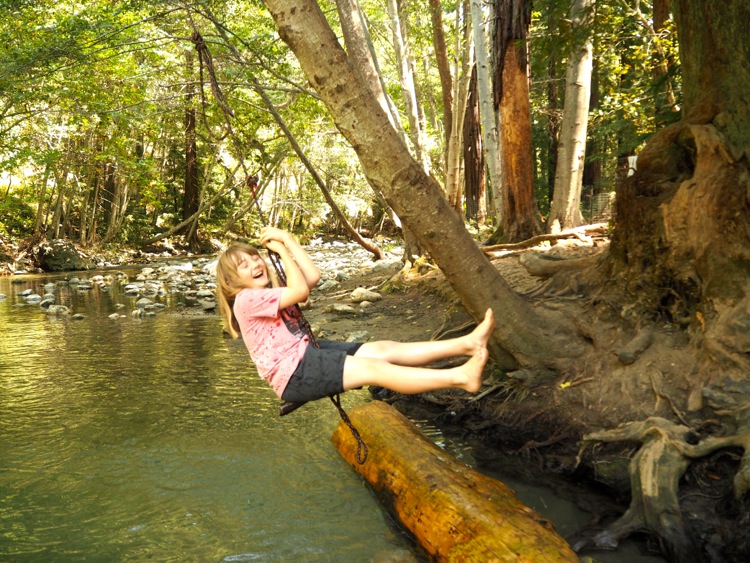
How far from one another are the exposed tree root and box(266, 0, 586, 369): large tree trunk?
121 centimetres

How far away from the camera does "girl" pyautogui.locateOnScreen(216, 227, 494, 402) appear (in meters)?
3.67

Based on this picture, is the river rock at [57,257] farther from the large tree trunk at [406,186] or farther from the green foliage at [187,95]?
the large tree trunk at [406,186]

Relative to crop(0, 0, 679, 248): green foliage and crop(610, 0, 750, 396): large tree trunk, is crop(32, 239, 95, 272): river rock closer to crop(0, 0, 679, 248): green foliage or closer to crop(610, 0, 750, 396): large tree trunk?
crop(0, 0, 679, 248): green foliage

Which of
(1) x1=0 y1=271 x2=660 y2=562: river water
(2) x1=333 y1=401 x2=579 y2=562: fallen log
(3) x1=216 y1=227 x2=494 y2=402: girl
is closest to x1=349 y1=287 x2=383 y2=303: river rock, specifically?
(1) x1=0 y1=271 x2=660 y2=562: river water

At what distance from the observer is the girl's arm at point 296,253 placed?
392 cm

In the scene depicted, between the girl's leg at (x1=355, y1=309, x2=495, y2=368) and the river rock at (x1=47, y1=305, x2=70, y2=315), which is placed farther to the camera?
the river rock at (x1=47, y1=305, x2=70, y2=315)

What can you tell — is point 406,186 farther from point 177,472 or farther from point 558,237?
point 558,237

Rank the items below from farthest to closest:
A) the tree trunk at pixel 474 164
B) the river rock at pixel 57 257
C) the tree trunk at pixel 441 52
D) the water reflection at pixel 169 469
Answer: the river rock at pixel 57 257
the tree trunk at pixel 474 164
the tree trunk at pixel 441 52
the water reflection at pixel 169 469

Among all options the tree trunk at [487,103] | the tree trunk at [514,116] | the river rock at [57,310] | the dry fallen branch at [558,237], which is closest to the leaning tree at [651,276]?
the dry fallen branch at [558,237]

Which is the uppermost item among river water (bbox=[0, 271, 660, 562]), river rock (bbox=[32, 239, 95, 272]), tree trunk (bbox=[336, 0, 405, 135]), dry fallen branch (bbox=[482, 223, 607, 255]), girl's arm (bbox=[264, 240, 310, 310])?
tree trunk (bbox=[336, 0, 405, 135])

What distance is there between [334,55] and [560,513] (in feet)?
10.6

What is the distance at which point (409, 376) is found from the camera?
3.63 m

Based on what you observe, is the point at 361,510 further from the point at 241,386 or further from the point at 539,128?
the point at 539,128

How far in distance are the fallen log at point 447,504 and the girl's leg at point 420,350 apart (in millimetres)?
590
